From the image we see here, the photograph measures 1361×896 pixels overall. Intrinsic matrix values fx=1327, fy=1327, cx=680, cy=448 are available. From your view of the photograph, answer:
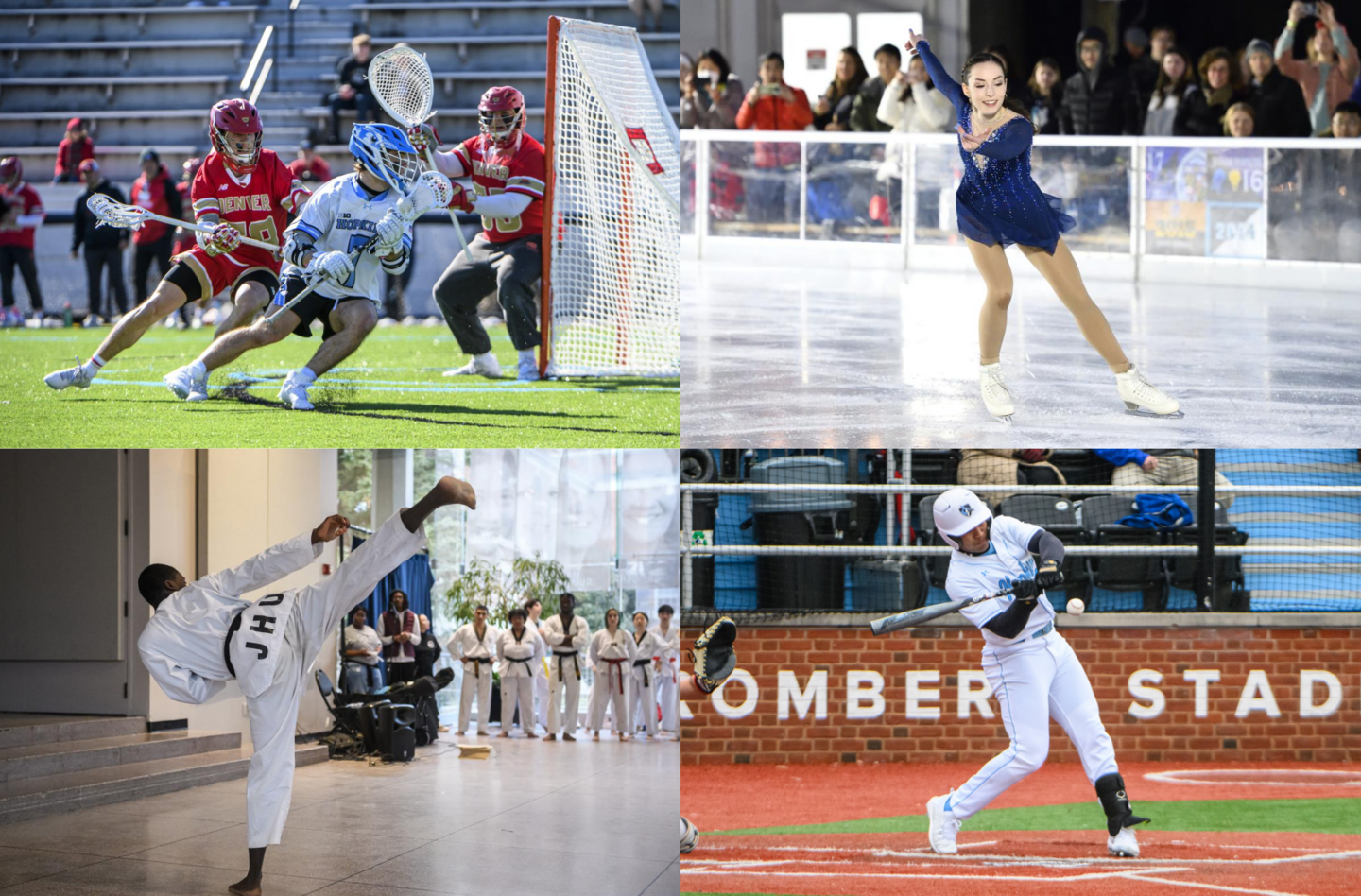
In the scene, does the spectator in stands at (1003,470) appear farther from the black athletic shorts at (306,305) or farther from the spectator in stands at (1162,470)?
the black athletic shorts at (306,305)

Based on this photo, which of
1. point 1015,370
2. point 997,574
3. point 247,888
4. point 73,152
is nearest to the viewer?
point 247,888

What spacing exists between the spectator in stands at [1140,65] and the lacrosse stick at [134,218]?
16.9ft

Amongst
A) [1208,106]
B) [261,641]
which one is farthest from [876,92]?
[261,641]

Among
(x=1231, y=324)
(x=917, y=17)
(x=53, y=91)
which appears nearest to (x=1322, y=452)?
(x=1231, y=324)

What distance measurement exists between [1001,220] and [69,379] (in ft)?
11.9

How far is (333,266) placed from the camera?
5086 mm

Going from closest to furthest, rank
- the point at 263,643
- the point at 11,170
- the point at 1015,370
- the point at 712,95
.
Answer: the point at 263,643 < the point at 1015,370 < the point at 11,170 < the point at 712,95

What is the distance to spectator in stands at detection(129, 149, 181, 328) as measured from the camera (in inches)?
208

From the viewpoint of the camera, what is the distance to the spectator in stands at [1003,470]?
5.96 m

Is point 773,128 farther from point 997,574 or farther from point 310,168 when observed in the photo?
point 997,574

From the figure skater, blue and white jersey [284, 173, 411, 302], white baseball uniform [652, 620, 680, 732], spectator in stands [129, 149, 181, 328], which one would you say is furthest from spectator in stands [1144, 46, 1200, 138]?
spectator in stands [129, 149, 181, 328]

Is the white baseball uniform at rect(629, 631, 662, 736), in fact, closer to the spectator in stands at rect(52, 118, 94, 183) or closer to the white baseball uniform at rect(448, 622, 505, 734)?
the white baseball uniform at rect(448, 622, 505, 734)

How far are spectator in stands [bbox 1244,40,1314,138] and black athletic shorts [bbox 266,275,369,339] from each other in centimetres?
558

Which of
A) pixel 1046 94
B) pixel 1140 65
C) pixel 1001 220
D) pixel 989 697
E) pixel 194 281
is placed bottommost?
pixel 989 697
